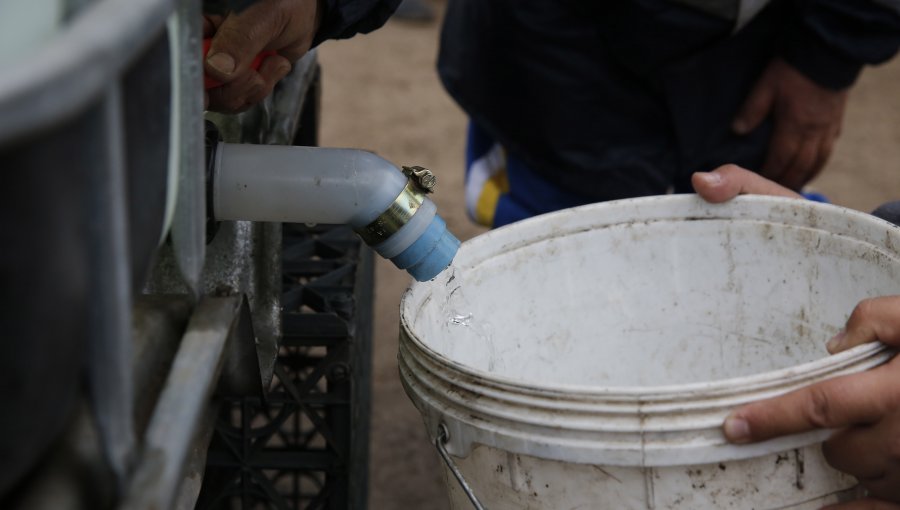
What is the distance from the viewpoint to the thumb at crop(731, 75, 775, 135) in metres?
1.99

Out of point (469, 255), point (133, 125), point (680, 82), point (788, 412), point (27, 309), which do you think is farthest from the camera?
point (680, 82)

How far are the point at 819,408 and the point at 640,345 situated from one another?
49 centimetres

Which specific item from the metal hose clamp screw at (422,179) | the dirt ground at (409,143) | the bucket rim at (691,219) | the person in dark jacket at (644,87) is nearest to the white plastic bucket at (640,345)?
the bucket rim at (691,219)

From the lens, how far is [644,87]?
199cm

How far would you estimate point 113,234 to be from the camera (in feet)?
1.79

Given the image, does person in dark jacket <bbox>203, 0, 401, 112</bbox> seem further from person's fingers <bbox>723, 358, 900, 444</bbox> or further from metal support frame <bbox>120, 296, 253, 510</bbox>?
person's fingers <bbox>723, 358, 900, 444</bbox>

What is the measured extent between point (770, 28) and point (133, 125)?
159cm

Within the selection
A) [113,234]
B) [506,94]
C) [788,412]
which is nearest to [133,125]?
[113,234]

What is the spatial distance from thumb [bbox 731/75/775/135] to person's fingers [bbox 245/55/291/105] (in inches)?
43.2

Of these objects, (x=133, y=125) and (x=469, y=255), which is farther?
(x=469, y=255)

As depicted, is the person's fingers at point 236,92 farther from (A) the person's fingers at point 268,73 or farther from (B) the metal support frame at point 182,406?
(B) the metal support frame at point 182,406

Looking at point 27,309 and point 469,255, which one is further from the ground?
point 27,309

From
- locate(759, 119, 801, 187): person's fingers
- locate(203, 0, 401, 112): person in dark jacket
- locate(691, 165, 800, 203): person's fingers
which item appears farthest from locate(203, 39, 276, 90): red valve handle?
locate(759, 119, 801, 187): person's fingers

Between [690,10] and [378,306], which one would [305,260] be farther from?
[378,306]
